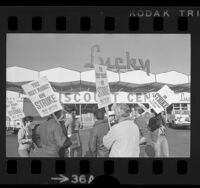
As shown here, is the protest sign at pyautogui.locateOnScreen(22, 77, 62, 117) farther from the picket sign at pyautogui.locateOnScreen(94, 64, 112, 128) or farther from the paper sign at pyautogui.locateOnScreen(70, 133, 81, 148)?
the picket sign at pyautogui.locateOnScreen(94, 64, 112, 128)

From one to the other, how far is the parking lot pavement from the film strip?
52 mm

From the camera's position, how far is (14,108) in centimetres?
519

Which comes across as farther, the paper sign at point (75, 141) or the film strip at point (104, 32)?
the paper sign at point (75, 141)

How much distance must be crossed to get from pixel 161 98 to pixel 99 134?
0.77 meters

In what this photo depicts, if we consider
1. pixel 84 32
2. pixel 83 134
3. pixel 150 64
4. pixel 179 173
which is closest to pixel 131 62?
pixel 150 64

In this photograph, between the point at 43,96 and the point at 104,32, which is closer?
the point at 104,32

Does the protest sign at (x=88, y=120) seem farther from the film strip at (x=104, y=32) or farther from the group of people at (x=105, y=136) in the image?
the film strip at (x=104, y=32)

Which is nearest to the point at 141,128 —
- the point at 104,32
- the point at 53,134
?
the point at 53,134

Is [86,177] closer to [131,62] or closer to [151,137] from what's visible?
[151,137]

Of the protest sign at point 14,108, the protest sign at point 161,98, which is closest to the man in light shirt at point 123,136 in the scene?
the protest sign at point 161,98

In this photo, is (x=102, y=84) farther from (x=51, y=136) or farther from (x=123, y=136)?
(x=51, y=136)

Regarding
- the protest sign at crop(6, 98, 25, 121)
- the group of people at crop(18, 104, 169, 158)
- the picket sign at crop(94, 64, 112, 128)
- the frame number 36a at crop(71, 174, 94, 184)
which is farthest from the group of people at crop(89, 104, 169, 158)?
the protest sign at crop(6, 98, 25, 121)

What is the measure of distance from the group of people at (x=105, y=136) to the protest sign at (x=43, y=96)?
3.2 inches

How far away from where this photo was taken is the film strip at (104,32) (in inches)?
201
